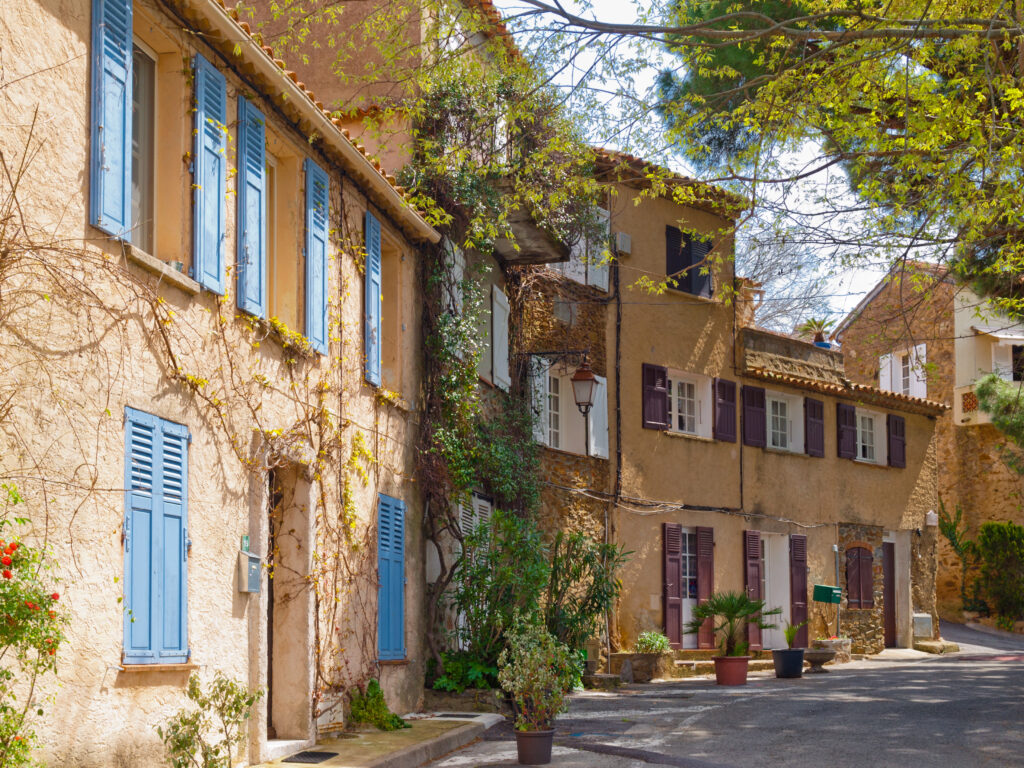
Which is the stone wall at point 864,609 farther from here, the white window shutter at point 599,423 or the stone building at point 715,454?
the white window shutter at point 599,423

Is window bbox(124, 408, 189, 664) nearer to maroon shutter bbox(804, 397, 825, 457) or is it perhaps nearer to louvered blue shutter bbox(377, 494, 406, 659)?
louvered blue shutter bbox(377, 494, 406, 659)

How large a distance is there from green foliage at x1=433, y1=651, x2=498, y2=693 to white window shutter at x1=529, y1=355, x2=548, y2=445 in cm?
473

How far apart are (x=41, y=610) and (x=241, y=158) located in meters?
4.52

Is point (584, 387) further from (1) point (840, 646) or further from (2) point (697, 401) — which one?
(1) point (840, 646)

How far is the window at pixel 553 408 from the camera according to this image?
18.7m

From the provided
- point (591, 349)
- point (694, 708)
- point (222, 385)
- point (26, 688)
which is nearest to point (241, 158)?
point (222, 385)

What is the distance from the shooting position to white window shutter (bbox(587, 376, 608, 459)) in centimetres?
1902

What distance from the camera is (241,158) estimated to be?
900 centimetres

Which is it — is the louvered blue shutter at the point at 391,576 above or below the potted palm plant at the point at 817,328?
below

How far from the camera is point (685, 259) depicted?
21.7 metres

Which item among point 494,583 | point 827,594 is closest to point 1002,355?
point 827,594

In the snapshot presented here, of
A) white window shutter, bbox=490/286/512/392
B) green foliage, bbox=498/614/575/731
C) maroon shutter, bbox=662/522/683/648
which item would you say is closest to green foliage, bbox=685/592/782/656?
maroon shutter, bbox=662/522/683/648

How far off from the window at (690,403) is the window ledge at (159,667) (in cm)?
1427

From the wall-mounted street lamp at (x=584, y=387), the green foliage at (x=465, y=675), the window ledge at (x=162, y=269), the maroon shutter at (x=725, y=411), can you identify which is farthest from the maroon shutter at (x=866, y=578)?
the window ledge at (x=162, y=269)
